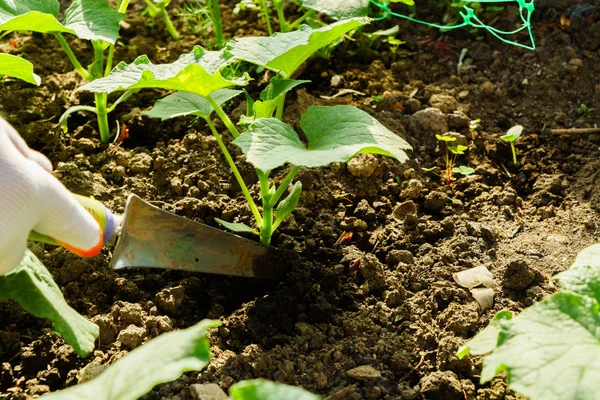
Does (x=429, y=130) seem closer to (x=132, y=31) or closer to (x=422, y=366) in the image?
(x=422, y=366)

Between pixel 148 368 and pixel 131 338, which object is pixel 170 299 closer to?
pixel 131 338

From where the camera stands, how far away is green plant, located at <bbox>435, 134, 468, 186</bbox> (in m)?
2.31

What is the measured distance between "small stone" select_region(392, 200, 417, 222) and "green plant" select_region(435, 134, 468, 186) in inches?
Answer: 6.7

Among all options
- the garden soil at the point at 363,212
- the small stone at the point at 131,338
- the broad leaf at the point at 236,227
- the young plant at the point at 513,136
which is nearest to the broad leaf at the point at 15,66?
the garden soil at the point at 363,212

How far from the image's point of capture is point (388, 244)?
6.98 feet

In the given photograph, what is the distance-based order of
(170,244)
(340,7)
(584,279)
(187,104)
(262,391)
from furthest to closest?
1. (340,7)
2. (187,104)
3. (170,244)
4. (584,279)
5. (262,391)

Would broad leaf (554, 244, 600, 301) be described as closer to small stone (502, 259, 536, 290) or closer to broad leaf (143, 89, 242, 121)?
small stone (502, 259, 536, 290)

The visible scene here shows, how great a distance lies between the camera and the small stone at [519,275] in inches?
76.4

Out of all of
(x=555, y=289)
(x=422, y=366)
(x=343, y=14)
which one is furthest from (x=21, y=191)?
(x=555, y=289)

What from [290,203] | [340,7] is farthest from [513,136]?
[290,203]

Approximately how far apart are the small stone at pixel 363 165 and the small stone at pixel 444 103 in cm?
34

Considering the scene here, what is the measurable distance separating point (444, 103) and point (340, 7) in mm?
516

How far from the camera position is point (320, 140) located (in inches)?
73.3

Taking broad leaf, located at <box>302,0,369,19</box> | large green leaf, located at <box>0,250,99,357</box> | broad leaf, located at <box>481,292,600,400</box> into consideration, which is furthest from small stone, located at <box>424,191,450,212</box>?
large green leaf, located at <box>0,250,99,357</box>
